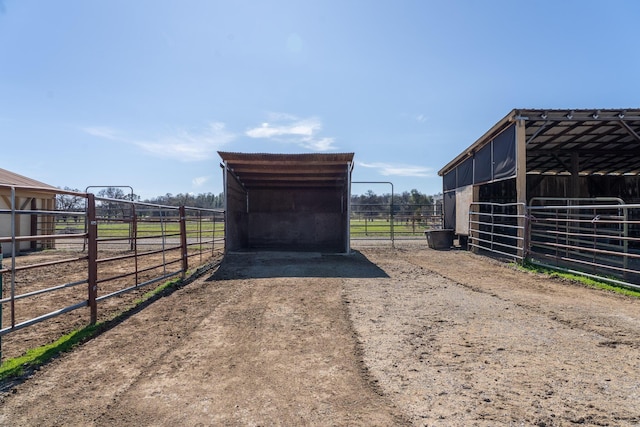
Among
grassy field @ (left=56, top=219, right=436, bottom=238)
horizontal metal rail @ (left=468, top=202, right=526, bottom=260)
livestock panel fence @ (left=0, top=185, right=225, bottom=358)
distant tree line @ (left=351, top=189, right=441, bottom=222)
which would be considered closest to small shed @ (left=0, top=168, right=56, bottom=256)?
livestock panel fence @ (left=0, top=185, right=225, bottom=358)

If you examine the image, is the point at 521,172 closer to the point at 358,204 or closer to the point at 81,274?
the point at 358,204

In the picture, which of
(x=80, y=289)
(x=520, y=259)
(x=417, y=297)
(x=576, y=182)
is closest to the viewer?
(x=417, y=297)

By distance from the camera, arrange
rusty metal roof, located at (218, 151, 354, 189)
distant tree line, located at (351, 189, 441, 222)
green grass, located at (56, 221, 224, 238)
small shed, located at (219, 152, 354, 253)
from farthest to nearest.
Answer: distant tree line, located at (351, 189, 441, 222) < small shed, located at (219, 152, 354, 253) < rusty metal roof, located at (218, 151, 354, 189) < green grass, located at (56, 221, 224, 238)

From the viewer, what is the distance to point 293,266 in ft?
26.8

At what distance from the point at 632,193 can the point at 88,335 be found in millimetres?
20321

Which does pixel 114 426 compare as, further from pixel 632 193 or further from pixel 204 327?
pixel 632 193

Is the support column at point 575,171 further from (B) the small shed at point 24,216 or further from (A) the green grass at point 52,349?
(B) the small shed at point 24,216

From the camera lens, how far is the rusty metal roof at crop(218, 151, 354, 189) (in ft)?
31.4

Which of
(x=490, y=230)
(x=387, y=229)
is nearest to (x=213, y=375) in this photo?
(x=490, y=230)

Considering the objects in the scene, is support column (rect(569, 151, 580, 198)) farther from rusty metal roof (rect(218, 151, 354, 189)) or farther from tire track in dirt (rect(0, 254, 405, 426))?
tire track in dirt (rect(0, 254, 405, 426))

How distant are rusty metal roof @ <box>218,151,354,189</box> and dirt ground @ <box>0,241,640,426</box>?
5.11 metres

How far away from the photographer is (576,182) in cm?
1266

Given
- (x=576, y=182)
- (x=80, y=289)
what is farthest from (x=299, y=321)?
(x=576, y=182)

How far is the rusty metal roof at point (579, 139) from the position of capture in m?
8.38
